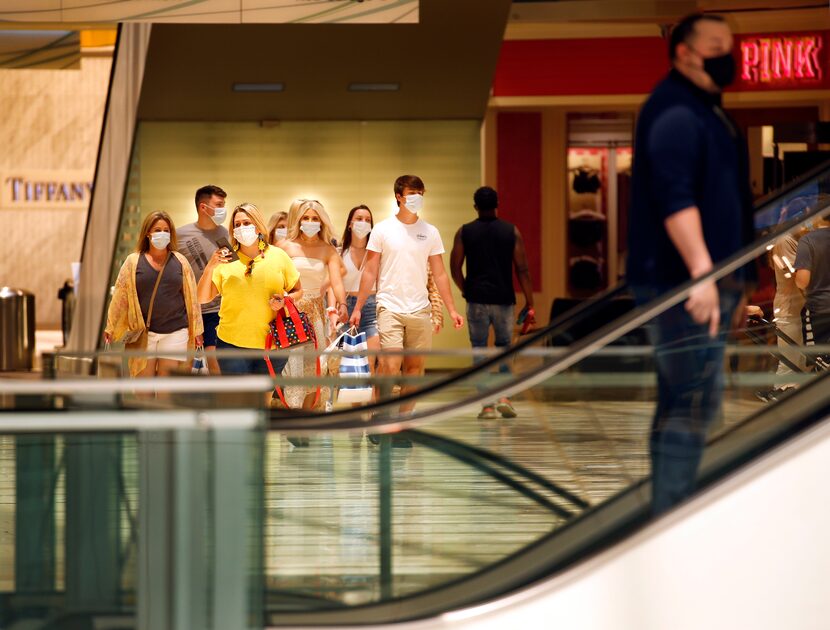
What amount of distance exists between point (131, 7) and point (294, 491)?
7.89 meters

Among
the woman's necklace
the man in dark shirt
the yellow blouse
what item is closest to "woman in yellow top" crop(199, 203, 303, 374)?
the yellow blouse

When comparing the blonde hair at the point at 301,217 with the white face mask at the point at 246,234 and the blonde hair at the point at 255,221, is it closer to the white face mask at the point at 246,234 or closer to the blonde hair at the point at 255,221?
the blonde hair at the point at 255,221

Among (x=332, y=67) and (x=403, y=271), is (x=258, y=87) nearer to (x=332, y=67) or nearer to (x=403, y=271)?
(x=332, y=67)

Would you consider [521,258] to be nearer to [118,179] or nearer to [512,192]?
[118,179]

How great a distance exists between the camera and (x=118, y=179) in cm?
1356

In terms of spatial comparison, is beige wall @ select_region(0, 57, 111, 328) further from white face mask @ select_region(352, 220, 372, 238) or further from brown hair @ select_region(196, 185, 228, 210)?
brown hair @ select_region(196, 185, 228, 210)

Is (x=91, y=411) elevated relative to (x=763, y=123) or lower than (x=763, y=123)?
lower

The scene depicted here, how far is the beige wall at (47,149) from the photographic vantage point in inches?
969

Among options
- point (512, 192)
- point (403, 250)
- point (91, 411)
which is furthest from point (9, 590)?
point (512, 192)

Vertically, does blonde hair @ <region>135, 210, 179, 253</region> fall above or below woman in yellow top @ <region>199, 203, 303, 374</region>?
above

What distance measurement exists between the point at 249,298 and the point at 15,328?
27.6ft

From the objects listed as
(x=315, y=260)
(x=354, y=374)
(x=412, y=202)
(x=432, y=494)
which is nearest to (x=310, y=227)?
(x=315, y=260)

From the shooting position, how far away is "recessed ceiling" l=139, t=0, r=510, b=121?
12688mm

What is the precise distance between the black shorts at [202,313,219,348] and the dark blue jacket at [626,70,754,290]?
182 inches
